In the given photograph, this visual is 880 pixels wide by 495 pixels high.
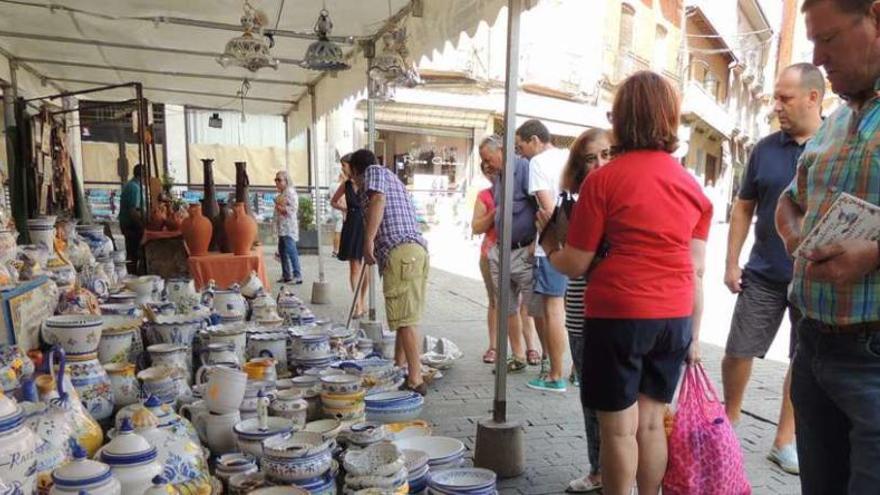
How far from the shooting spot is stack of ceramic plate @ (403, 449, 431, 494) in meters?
1.86

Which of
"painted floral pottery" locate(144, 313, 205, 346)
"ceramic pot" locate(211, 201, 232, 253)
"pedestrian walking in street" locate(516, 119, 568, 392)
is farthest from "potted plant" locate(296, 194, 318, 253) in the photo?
"painted floral pottery" locate(144, 313, 205, 346)

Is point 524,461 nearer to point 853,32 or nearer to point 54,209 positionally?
point 853,32

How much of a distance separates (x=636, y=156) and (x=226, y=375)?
1493mm

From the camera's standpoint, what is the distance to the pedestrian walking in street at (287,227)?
7172 mm

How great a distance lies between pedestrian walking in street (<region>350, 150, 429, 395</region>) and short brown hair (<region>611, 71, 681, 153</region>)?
5.87 feet

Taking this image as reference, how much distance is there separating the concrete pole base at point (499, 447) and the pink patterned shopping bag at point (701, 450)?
681 mm

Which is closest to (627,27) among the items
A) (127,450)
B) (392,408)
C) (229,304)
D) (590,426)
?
(229,304)

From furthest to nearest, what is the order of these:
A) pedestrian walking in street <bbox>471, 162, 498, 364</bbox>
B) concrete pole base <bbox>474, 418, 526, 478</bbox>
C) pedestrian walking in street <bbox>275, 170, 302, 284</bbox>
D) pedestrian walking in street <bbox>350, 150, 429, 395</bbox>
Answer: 1. pedestrian walking in street <bbox>275, 170, 302, 284</bbox>
2. pedestrian walking in street <bbox>471, 162, 498, 364</bbox>
3. pedestrian walking in street <bbox>350, 150, 429, 395</bbox>
4. concrete pole base <bbox>474, 418, 526, 478</bbox>

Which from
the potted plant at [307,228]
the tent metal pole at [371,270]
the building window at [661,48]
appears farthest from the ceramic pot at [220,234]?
the building window at [661,48]

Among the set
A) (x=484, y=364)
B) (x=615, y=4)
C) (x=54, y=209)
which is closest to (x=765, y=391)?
(x=484, y=364)

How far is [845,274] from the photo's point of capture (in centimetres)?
110

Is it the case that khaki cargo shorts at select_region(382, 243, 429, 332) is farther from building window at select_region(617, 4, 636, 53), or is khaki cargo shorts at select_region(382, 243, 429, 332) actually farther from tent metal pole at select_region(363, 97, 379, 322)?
building window at select_region(617, 4, 636, 53)

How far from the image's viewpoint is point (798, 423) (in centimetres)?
139

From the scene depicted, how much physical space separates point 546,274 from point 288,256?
4.73 metres
